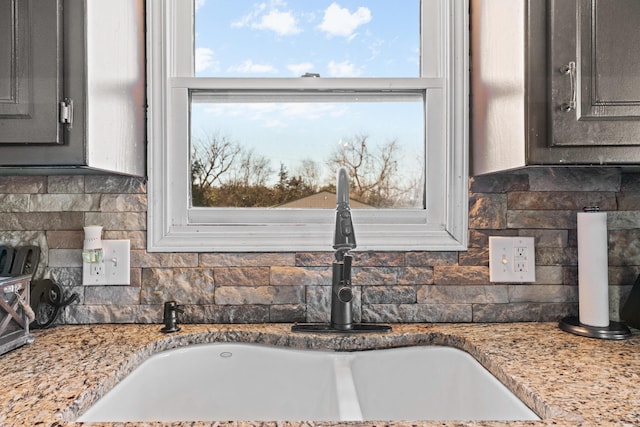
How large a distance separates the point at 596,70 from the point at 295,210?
87 centimetres

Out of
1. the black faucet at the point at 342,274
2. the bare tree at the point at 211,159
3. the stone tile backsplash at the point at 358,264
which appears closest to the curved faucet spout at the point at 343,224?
the black faucet at the point at 342,274

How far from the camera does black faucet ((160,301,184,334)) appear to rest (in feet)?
3.92

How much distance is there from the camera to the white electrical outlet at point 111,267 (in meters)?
1.27

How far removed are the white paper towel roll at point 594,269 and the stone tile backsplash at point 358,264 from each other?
0.45 feet

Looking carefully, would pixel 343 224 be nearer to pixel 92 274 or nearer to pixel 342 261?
pixel 342 261

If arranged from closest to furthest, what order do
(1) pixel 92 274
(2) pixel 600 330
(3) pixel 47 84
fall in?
(3) pixel 47 84
(2) pixel 600 330
(1) pixel 92 274

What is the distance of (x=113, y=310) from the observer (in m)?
1.28

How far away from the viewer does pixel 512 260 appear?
1302mm

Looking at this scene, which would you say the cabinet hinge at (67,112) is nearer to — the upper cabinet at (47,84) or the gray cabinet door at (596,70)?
the upper cabinet at (47,84)

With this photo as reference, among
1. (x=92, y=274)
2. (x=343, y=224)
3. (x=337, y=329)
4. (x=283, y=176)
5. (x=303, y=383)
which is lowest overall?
(x=303, y=383)

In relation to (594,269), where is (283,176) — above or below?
above

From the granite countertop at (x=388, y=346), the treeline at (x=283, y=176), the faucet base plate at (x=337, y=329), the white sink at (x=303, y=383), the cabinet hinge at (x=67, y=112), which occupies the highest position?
the cabinet hinge at (x=67, y=112)

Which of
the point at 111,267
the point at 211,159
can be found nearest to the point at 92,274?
the point at 111,267

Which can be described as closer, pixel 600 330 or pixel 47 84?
pixel 47 84
